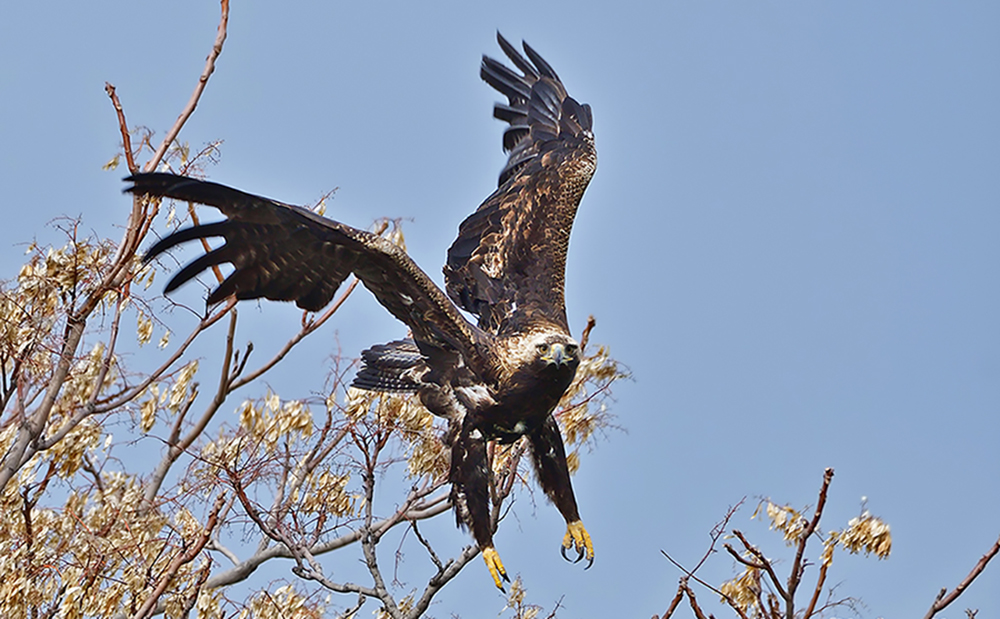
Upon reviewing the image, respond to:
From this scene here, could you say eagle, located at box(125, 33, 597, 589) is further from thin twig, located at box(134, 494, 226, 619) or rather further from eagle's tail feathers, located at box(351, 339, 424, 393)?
thin twig, located at box(134, 494, 226, 619)

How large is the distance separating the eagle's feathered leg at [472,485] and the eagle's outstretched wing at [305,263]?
1.25 ft

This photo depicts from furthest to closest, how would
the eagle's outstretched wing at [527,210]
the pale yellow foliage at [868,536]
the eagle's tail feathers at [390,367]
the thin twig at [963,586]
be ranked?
the eagle's outstretched wing at [527,210], the eagle's tail feathers at [390,367], the pale yellow foliage at [868,536], the thin twig at [963,586]

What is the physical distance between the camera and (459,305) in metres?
7.46

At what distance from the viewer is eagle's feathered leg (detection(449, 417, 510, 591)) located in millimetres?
6184

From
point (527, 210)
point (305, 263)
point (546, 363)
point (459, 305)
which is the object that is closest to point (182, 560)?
point (305, 263)

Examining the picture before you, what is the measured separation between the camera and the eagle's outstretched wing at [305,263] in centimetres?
576

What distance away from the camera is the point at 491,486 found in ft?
21.0

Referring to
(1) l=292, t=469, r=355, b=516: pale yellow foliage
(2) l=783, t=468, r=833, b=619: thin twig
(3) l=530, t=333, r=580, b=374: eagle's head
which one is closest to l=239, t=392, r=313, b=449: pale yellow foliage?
(1) l=292, t=469, r=355, b=516: pale yellow foliage

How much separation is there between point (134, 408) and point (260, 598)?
5.88ft

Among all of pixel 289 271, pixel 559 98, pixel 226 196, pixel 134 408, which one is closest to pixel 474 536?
pixel 289 271

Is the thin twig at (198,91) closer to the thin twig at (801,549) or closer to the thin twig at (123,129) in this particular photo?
the thin twig at (123,129)

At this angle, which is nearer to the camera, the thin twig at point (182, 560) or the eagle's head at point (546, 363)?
the thin twig at point (182, 560)

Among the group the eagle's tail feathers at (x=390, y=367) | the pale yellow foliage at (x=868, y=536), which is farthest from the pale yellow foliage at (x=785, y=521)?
the eagle's tail feathers at (x=390, y=367)

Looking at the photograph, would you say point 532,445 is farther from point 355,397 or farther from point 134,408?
point 134,408
